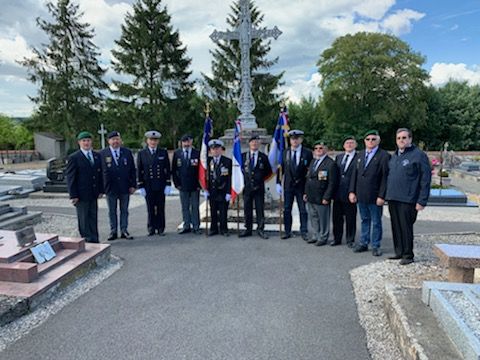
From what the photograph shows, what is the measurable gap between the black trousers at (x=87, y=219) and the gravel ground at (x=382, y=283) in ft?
12.6

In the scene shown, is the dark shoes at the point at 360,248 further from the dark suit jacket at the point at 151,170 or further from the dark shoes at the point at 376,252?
the dark suit jacket at the point at 151,170

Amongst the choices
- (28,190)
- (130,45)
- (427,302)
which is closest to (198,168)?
(427,302)

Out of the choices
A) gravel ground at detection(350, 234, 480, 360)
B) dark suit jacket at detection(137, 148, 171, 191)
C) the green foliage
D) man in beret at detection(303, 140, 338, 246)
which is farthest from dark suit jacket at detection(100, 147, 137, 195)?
the green foliage

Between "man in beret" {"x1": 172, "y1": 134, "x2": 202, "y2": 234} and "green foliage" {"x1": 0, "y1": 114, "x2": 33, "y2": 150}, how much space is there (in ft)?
114

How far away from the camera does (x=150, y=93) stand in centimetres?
2302

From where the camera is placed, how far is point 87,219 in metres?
5.27

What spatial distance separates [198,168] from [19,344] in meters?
3.65

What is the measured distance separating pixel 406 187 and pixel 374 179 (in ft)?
1.49

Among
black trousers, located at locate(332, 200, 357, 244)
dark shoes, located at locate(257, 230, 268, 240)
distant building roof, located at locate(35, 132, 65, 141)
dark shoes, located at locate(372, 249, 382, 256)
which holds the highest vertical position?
distant building roof, located at locate(35, 132, 65, 141)

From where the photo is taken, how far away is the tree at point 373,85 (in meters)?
25.5

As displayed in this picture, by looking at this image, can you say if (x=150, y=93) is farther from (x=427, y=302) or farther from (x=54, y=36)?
(x=427, y=302)

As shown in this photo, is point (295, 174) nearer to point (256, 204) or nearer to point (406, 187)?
point (256, 204)

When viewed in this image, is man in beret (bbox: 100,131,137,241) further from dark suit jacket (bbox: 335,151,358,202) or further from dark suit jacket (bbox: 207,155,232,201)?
dark suit jacket (bbox: 335,151,358,202)

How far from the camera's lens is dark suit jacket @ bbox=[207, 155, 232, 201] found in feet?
18.7
